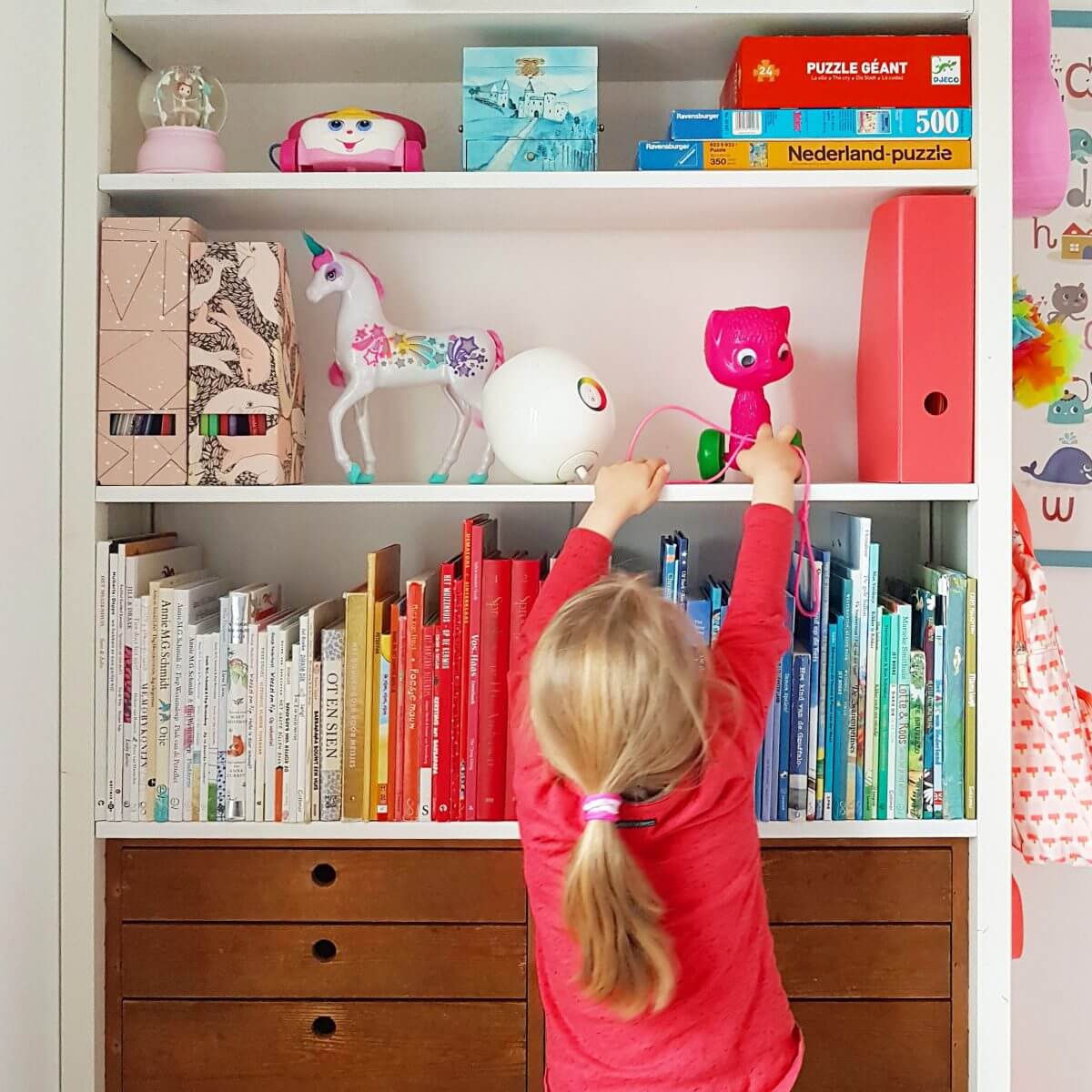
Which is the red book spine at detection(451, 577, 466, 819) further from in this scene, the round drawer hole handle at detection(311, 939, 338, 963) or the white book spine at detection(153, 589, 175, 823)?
the white book spine at detection(153, 589, 175, 823)

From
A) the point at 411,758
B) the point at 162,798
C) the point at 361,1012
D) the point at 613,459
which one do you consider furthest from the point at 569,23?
the point at 361,1012

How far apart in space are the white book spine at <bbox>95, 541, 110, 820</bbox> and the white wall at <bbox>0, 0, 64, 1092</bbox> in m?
0.05

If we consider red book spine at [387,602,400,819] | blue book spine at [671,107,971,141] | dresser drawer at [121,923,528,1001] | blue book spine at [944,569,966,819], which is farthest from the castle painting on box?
dresser drawer at [121,923,528,1001]

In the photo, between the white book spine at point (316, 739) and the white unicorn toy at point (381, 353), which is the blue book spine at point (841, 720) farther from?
the white book spine at point (316, 739)

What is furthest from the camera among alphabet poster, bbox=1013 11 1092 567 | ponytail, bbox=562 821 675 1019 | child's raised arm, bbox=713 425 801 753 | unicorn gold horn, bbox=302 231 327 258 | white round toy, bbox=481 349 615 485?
alphabet poster, bbox=1013 11 1092 567

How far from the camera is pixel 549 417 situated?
4.29 feet

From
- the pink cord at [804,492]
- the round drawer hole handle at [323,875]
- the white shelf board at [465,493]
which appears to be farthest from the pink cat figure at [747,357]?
the round drawer hole handle at [323,875]

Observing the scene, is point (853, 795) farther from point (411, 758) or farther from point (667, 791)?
point (411, 758)

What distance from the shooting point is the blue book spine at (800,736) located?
133 centimetres

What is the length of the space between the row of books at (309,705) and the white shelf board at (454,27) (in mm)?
606

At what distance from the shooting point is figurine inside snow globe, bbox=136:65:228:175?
1360mm

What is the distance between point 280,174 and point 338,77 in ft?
0.99

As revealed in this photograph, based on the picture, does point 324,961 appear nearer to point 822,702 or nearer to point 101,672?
point 101,672

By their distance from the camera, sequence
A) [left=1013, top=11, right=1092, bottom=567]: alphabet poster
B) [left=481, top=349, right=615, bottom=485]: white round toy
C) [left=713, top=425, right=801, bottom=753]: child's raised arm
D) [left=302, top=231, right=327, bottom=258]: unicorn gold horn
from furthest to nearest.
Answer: [left=1013, top=11, right=1092, bottom=567]: alphabet poster
[left=302, top=231, right=327, bottom=258]: unicorn gold horn
[left=481, top=349, right=615, bottom=485]: white round toy
[left=713, top=425, right=801, bottom=753]: child's raised arm
